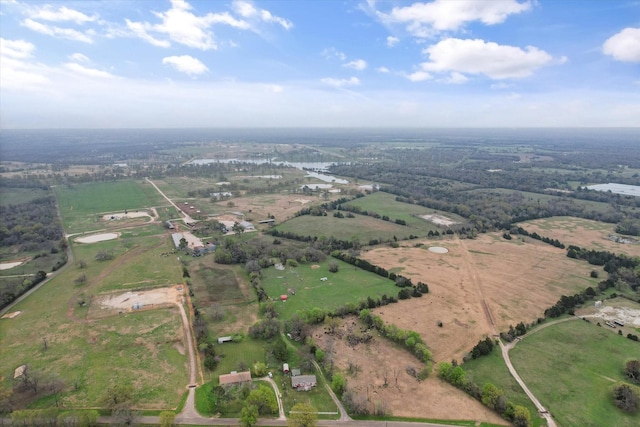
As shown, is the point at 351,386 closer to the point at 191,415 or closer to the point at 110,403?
the point at 191,415

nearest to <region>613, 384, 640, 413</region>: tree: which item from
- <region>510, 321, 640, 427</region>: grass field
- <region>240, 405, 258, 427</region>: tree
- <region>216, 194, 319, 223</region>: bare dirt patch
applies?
<region>510, 321, 640, 427</region>: grass field

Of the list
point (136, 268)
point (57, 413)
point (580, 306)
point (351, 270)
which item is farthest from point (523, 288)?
point (136, 268)

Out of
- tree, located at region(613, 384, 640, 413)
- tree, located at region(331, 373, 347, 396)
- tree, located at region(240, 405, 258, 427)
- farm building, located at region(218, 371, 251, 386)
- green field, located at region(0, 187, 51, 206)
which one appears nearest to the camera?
tree, located at region(240, 405, 258, 427)

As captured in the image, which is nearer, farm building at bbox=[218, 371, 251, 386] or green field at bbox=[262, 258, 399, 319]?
farm building at bbox=[218, 371, 251, 386]

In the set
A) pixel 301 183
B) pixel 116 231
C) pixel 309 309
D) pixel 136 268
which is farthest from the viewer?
pixel 301 183

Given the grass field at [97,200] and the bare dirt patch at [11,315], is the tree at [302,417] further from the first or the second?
the grass field at [97,200]

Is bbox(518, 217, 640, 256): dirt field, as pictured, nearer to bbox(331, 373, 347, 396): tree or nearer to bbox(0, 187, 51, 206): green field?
bbox(331, 373, 347, 396): tree

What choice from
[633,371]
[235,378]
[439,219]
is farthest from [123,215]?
[633,371]

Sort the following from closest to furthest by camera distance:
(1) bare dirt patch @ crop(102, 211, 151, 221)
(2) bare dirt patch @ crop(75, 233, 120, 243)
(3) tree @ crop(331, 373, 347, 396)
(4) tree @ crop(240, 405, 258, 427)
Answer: (4) tree @ crop(240, 405, 258, 427) < (3) tree @ crop(331, 373, 347, 396) < (2) bare dirt patch @ crop(75, 233, 120, 243) < (1) bare dirt patch @ crop(102, 211, 151, 221)
